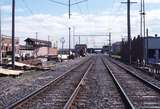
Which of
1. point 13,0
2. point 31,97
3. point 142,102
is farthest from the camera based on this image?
point 13,0

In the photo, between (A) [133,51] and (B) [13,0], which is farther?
(A) [133,51]

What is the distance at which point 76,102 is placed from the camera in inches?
687

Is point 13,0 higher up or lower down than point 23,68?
higher up

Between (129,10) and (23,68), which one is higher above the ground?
(129,10)

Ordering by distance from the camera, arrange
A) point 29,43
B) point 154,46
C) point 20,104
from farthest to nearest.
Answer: point 29,43
point 154,46
point 20,104

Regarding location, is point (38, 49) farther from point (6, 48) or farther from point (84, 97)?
point (84, 97)

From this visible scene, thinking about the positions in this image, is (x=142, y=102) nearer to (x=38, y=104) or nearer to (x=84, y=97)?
(x=84, y=97)

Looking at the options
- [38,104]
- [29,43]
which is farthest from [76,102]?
[29,43]

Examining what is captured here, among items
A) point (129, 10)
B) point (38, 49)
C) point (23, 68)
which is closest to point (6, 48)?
point (38, 49)

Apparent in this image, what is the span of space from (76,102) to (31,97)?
107 inches

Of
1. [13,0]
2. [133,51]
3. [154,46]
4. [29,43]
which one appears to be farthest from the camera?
[29,43]

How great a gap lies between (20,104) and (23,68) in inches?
1181

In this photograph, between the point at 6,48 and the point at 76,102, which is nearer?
the point at 76,102

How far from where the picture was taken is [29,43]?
134250 millimetres
